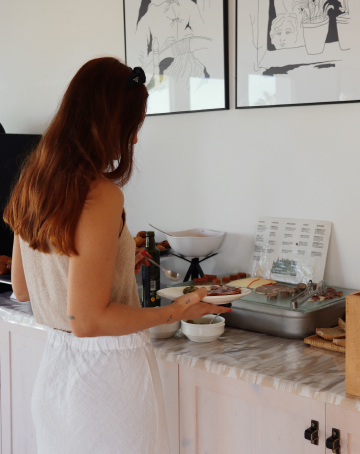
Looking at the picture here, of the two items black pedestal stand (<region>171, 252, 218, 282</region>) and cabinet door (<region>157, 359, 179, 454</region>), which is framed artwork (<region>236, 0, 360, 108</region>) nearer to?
black pedestal stand (<region>171, 252, 218, 282</region>)

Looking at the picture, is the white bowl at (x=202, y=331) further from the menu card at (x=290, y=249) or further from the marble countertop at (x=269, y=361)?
the menu card at (x=290, y=249)

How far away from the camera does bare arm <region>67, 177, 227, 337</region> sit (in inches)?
37.9

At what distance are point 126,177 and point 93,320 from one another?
33 cm

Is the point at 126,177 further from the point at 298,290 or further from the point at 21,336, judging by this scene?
the point at 21,336

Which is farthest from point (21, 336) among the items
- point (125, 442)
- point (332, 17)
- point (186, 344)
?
point (332, 17)

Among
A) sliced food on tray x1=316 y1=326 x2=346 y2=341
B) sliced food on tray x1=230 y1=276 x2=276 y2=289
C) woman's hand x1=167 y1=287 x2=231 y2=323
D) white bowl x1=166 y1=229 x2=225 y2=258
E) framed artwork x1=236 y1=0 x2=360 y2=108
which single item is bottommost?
sliced food on tray x1=316 y1=326 x2=346 y2=341

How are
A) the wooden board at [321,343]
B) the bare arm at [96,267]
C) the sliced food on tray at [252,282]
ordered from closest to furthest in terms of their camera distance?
the bare arm at [96,267]
the wooden board at [321,343]
the sliced food on tray at [252,282]

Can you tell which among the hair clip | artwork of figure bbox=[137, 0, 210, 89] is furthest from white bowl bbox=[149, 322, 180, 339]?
artwork of figure bbox=[137, 0, 210, 89]

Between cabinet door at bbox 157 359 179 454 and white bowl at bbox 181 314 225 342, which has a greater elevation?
white bowl at bbox 181 314 225 342

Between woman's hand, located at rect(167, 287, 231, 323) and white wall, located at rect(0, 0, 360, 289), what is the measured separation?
0.63m

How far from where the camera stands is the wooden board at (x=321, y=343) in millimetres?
1354

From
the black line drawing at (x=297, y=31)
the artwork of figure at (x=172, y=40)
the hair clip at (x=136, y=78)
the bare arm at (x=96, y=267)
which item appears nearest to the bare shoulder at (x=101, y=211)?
the bare arm at (x=96, y=267)

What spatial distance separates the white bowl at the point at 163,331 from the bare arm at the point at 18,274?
363 millimetres

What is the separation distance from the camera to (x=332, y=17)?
1.60 metres
